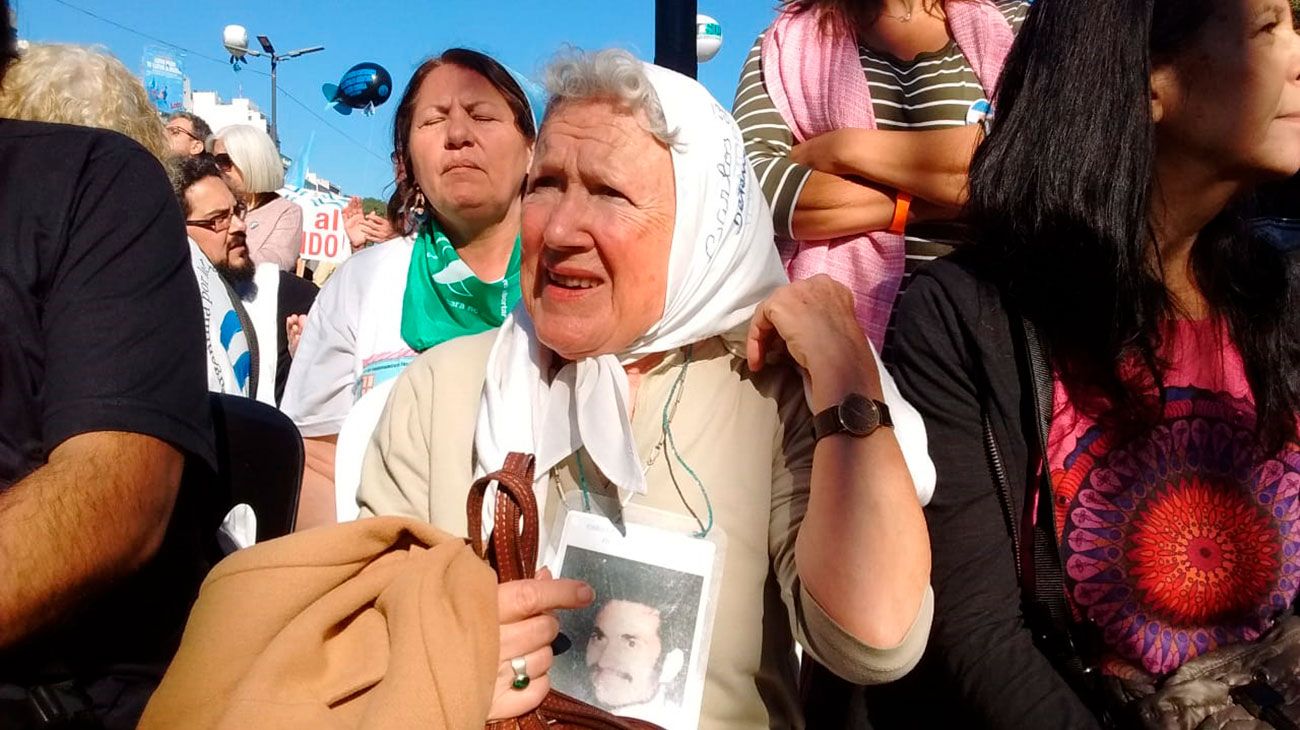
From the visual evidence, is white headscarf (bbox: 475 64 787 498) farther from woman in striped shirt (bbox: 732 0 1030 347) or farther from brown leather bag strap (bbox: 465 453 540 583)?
woman in striped shirt (bbox: 732 0 1030 347)

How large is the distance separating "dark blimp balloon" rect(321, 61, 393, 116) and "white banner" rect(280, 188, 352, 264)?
3.09 ft

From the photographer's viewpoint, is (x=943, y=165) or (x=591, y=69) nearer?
(x=591, y=69)

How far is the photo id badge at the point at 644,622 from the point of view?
150 cm

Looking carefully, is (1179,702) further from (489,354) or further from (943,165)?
(489,354)

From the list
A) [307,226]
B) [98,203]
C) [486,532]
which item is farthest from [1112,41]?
[307,226]

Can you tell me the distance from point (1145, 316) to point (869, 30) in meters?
1.01

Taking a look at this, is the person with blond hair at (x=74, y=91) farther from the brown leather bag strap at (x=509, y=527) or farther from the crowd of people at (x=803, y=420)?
the brown leather bag strap at (x=509, y=527)

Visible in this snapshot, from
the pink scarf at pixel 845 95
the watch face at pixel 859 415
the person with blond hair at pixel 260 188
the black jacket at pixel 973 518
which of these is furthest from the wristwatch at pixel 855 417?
the person with blond hair at pixel 260 188

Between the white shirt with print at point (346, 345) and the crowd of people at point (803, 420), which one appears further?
the white shirt with print at point (346, 345)

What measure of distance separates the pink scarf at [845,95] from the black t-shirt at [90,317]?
1346mm

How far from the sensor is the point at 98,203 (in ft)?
5.38

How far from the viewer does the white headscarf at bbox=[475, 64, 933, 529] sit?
163 cm

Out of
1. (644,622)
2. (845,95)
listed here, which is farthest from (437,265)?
(644,622)

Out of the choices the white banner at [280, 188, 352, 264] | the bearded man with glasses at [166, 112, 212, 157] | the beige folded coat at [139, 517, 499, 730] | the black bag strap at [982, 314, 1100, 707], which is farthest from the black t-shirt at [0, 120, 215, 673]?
the white banner at [280, 188, 352, 264]
